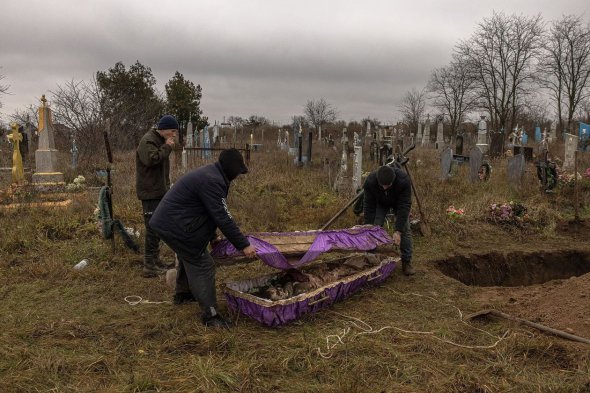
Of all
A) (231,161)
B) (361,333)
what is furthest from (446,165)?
(231,161)

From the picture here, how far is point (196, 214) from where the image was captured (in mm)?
4113

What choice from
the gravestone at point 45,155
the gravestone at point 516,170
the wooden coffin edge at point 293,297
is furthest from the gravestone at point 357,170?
the gravestone at point 45,155

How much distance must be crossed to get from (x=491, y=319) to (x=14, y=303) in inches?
196

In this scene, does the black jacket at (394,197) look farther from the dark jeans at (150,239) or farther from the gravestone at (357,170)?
the gravestone at (357,170)

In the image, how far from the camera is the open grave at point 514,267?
704cm

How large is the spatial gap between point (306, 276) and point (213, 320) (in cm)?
126

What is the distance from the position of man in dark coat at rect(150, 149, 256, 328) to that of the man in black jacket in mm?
2068

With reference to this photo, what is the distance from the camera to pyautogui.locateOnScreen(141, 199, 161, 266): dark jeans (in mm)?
5680

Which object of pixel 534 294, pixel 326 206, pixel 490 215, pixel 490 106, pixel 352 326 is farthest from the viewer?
pixel 490 106

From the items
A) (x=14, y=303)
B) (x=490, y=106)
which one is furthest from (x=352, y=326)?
(x=490, y=106)

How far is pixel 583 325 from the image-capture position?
14.2 ft

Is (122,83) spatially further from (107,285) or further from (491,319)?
(491,319)

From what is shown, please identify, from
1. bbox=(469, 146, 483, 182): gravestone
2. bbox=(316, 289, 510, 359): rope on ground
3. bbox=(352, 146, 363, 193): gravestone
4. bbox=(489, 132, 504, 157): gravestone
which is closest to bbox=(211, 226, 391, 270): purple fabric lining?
bbox=(316, 289, 510, 359): rope on ground

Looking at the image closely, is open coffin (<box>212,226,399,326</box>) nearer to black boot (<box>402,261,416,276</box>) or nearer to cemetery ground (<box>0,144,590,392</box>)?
cemetery ground (<box>0,144,590,392</box>)
